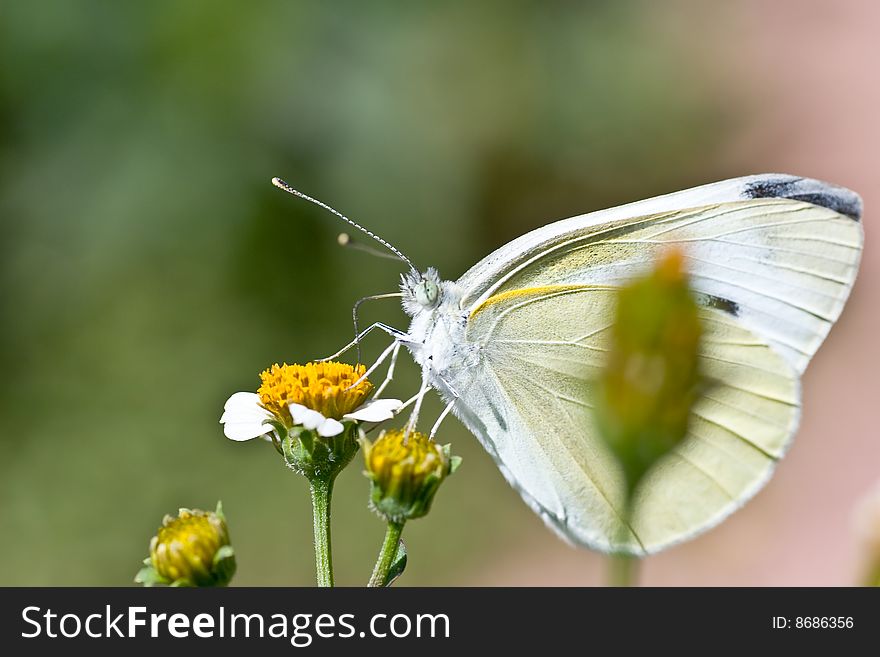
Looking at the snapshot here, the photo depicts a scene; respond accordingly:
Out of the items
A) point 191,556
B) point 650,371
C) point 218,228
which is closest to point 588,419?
point 191,556

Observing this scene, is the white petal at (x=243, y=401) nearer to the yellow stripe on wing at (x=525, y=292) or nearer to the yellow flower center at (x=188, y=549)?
the yellow flower center at (x=188, y=549)

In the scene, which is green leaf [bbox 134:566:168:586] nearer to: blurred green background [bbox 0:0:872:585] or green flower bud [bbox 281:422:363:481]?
green flower bud [bbox 281:422:363:481]

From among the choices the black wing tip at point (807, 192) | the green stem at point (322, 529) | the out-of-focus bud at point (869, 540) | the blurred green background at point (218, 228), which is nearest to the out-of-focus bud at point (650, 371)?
the out-of-focus bud at point (869, 540)

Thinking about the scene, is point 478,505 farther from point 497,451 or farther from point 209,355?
point 497,451
